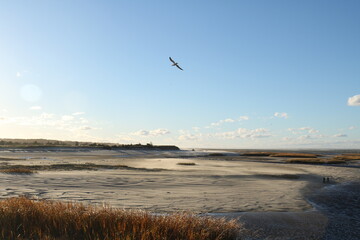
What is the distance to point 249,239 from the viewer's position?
6691 millimetres

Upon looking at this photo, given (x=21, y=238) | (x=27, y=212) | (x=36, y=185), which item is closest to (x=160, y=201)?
(x=27, y=212)

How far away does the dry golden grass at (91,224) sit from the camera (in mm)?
5523

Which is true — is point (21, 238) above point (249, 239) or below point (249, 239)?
above

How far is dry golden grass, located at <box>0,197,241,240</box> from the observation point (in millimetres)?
5523

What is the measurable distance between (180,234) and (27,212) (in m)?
3.45

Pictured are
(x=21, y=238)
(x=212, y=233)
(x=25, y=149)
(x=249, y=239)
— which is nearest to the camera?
(x=21, y=238)

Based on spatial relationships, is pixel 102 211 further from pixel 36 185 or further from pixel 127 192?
pixel 36 185

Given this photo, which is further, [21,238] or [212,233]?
[212,233]

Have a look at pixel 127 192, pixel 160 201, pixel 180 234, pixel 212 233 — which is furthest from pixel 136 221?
pixel 127 192

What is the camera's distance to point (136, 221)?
5.95m

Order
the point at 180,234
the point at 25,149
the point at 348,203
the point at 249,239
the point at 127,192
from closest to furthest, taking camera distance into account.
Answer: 1. the point at 180,234
2. the point at 249,239
3. the point at 348,203
4. the point at 127,192
5. the point at 25,149

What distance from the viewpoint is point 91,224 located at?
19.3 feet

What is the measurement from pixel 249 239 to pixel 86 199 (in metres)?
6.34

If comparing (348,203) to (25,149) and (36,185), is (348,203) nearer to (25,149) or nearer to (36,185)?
(36,185)
